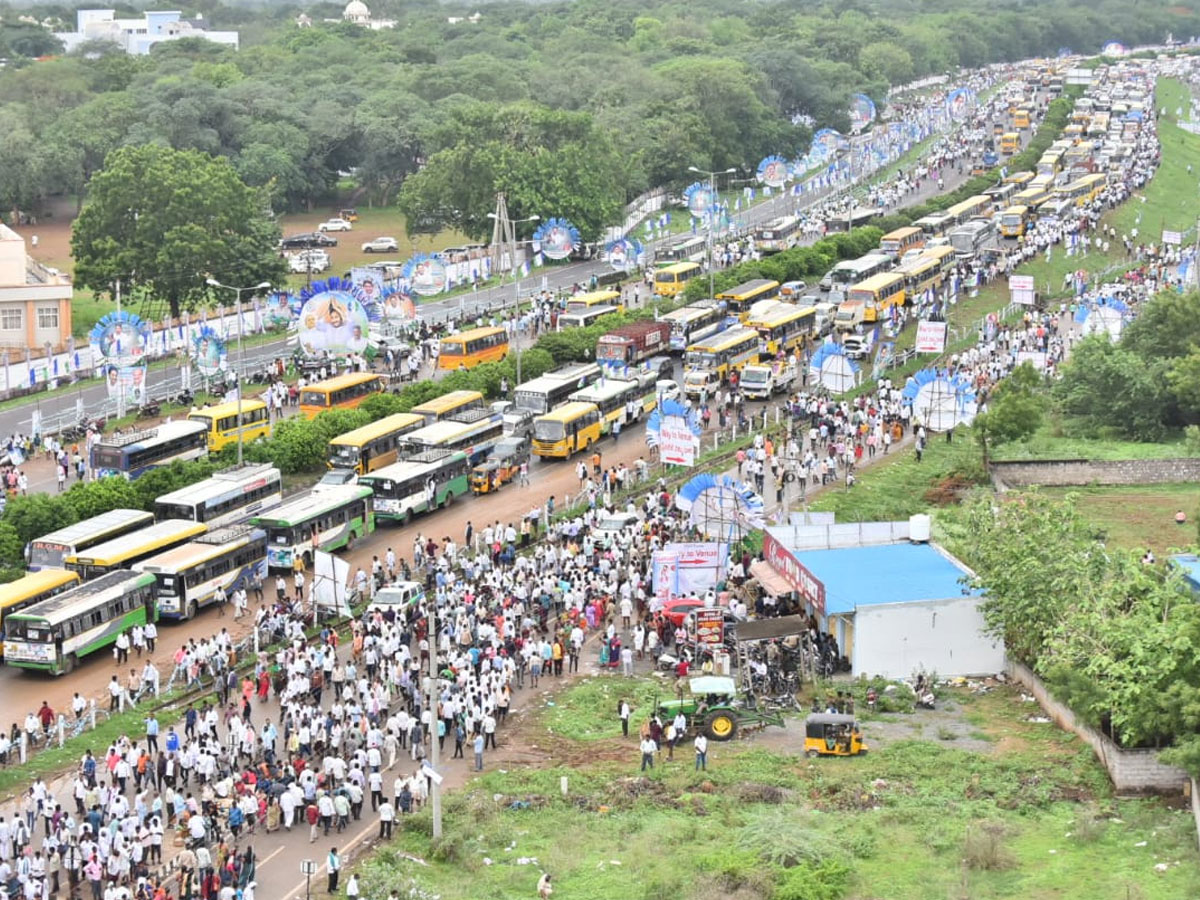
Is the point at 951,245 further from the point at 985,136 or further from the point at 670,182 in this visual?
the point at 985,136

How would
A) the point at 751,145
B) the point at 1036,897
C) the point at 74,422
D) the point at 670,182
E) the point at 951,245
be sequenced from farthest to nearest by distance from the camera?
the point at 751,145
the point at 670,182
the point at 951,245
the point at 74,422
the point at 1036,897

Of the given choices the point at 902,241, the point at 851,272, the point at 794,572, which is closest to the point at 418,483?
the point at 794,572

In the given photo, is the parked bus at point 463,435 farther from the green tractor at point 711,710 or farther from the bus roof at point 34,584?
the green tractor at point 711,710

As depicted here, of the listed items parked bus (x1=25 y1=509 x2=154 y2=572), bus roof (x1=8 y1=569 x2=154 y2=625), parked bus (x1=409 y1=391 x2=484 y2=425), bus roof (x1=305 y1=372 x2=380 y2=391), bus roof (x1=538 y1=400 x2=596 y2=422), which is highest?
bus roof (x1=305 y1=372 x2=380 y2=391)

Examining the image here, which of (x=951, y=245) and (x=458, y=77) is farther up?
(x=458, y=77)

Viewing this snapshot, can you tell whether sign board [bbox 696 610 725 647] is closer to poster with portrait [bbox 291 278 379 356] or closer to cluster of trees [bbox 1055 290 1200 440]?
cluster of trees [bbox 1055 290 1200 440]

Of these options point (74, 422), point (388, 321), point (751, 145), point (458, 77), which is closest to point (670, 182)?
point (751, 145)

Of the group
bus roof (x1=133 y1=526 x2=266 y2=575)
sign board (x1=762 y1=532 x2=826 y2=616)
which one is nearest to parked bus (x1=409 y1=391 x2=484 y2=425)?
bus roof (x1=133 y1=526 x2=266 y2=575)

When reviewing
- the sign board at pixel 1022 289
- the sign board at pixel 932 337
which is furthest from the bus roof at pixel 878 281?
the sign board at pixel 932 337
